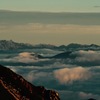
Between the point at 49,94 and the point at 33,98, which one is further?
the point at 49,94

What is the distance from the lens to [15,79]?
612ft

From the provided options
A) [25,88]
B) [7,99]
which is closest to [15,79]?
[25,88]

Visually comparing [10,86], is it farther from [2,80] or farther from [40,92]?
[40,92]

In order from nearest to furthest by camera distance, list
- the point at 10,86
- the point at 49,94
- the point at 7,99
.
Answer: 1. the point at 7,99
2. the point at 10,86
3. the point at 49,94

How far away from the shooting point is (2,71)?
189375 mm

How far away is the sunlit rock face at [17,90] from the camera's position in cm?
17062

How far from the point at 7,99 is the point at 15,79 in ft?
67.7

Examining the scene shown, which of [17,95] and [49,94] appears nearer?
[17,95]

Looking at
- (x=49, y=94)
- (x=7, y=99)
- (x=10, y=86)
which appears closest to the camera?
(x=7, y=99)

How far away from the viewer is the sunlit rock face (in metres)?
171

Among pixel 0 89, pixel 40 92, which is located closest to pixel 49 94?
pixel 40 92

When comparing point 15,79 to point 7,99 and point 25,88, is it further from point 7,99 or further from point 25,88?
point 7,99

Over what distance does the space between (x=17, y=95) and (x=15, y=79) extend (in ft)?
45.1

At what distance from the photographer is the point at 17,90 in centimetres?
17975
